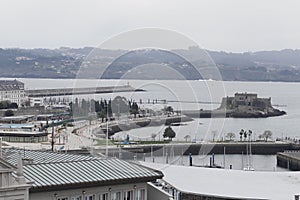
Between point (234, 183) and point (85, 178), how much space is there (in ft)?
21.8

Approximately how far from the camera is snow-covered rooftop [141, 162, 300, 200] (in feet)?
32.2

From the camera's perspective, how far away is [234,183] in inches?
428

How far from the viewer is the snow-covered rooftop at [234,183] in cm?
982

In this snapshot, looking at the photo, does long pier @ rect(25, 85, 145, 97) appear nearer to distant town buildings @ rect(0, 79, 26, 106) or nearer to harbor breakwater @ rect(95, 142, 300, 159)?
distant town buildings @ rect(0, 79, 26, 106)

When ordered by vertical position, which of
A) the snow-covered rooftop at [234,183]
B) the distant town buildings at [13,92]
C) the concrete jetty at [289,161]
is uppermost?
the distant town buildings at [13,92]

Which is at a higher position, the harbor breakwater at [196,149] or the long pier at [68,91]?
the long pier at [68,91]

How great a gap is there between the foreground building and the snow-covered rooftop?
4818mm

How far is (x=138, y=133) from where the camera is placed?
34469 millimetres

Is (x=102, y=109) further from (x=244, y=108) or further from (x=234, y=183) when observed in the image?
(x=234, y=183)

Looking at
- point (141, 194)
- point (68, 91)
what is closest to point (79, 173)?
point (141, 194)

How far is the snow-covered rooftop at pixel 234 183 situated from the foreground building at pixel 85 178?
190 inches

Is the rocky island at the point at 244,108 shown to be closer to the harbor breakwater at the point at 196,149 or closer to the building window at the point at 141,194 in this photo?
the harbor breakwater at the point at 196,149

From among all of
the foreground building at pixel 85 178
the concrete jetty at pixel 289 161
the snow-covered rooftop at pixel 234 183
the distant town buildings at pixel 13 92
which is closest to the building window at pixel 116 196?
the foreground building at pixel 85 178

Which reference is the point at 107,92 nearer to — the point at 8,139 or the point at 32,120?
the point at 32,120
